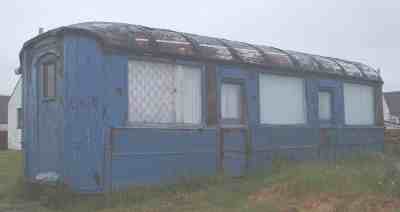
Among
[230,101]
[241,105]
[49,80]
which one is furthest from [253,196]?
[49,80]

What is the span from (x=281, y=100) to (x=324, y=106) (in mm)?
1786

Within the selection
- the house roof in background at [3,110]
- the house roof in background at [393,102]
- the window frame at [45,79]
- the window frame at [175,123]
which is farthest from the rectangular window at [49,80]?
the house roof in background at [393,102]

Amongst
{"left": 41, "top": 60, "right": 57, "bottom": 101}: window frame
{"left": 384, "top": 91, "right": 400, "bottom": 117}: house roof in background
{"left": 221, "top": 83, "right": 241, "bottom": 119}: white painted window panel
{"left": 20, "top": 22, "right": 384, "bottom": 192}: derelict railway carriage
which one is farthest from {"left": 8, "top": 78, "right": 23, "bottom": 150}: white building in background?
{"left": 384, "top": 91, "right": 400, "bottom": 117}: house roof in background

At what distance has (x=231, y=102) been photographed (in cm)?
1106

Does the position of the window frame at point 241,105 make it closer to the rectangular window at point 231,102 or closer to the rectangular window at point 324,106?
the rectangular window at point 231,102

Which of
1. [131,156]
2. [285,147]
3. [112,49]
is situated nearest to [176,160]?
[131,156]

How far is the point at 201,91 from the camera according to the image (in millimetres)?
10391

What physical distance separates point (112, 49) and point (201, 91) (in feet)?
7.13

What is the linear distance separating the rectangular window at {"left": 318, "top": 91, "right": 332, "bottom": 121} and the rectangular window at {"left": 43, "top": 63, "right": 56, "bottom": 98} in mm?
6667

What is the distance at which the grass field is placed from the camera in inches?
294

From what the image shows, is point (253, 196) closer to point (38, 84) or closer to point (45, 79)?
point (45, 79)

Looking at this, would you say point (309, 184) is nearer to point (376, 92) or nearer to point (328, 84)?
point (328, 84)

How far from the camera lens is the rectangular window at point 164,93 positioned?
9391 millimetres

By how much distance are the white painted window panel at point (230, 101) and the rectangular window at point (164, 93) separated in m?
0.68
